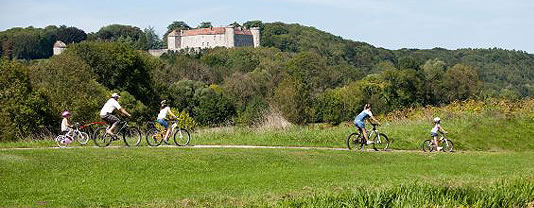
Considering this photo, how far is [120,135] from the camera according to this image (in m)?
21.7

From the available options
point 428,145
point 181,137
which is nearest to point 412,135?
point 428,145

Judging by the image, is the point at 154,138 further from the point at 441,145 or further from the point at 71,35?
the point at 71,35

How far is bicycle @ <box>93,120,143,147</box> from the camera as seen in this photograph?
835 inches

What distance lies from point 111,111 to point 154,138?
227cm

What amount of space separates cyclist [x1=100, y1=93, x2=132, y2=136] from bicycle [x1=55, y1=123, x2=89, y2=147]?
188 centimetres

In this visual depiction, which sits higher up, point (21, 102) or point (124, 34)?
point (124, 34)

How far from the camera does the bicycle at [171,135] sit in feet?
73.8

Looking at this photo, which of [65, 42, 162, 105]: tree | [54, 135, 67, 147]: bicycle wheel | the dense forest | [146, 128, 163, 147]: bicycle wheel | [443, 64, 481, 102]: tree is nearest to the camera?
[54, 135, 67, 147]: bicycle wheel

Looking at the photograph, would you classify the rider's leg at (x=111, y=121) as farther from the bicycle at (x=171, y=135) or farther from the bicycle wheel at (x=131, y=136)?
the bicycle at (x=171, y=135)

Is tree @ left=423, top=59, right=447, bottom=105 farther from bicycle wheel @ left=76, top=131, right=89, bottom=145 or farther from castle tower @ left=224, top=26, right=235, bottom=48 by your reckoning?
castle tower @ left=224, top=26, right=235, bottom=48

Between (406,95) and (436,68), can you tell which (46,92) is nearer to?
(406,95)

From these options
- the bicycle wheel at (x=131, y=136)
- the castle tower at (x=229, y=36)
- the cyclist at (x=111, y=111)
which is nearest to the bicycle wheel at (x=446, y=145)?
the bicycle wheel at (x=131, y=136)

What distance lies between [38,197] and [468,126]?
22409 mm

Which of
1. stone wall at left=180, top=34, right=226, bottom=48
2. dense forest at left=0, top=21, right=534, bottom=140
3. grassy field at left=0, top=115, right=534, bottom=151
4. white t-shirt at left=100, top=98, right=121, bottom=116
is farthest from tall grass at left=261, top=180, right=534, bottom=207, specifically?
stone wall at left=180, top=34, right=226, bottom=48
